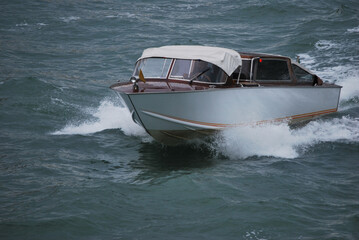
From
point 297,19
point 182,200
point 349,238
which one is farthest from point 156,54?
point 297,19

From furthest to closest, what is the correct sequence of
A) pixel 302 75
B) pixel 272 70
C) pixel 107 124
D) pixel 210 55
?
pixel 107 124, pixel 302 75, pixel 272 70, pixel 210 55

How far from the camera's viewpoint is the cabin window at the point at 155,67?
1142 centimetres

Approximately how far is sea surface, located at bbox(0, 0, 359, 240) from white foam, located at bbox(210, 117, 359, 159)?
0.03 metres

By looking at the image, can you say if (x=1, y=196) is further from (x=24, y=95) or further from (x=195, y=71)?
(x=24, y=95)

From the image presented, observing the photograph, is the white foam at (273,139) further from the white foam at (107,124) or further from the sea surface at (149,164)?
the white foam at (107,124)

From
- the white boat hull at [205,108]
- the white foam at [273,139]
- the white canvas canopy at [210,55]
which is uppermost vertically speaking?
the white canvas canopy at [210,55]

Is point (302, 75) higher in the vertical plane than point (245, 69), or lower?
lower

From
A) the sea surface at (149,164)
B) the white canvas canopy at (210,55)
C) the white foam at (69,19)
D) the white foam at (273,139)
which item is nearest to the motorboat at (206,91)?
the white canvas canopy at (210,55)

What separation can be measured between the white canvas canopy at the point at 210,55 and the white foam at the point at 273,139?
157 cm

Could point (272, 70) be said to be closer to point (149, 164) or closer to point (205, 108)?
point (205, 108)

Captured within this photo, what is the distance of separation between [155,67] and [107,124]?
3259 millimetres

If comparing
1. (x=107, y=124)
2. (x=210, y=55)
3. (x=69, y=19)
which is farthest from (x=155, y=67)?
(x=69, y=19)

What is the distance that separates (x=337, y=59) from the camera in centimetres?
1970

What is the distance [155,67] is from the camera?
11.6 metres
